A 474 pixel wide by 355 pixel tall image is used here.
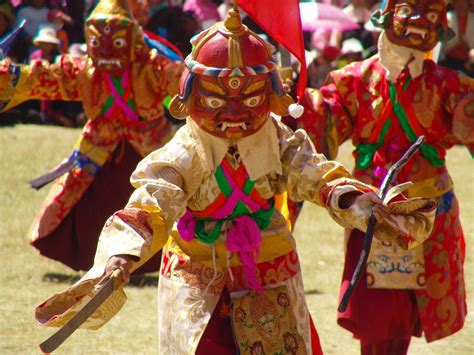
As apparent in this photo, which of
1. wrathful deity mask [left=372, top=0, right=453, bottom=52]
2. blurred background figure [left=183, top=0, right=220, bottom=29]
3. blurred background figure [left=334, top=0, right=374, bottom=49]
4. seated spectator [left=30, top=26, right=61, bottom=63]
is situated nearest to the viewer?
wrathful deity mask [left=372, top=0, right=453, bottom=52]

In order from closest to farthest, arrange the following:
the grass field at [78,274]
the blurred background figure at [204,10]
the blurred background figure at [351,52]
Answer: the grass field at [78,274], the blurred background figure at [204,10], the blurred background figure at [351,52]

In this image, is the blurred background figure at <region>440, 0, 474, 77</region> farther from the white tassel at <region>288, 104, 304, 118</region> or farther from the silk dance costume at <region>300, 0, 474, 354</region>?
the white tassel at <region>288, 104, 304, 118</region>

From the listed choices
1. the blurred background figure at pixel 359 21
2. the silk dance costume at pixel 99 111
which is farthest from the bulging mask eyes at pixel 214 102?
the blurred background figure at pixel 359 21

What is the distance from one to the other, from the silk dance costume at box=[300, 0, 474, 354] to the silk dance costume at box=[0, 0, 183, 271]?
1.76 m

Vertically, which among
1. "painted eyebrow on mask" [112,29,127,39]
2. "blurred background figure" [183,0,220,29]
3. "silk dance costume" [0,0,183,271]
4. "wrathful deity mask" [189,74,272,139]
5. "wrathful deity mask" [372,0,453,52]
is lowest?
"blurred background figure" [183,0,220,29]

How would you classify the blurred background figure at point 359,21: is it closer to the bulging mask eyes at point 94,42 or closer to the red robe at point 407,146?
the bulging mask eyes at point 94,42

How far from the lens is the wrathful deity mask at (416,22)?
5473 millimetres

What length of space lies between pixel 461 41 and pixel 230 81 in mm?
8084

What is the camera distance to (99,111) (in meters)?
7.18

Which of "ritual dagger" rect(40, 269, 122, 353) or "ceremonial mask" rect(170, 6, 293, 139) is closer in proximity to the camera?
"ritual dagger" rect(40, 269, 122, 353)

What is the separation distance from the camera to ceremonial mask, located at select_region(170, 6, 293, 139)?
426cm

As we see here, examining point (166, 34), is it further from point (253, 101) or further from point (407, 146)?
point (253, 101)

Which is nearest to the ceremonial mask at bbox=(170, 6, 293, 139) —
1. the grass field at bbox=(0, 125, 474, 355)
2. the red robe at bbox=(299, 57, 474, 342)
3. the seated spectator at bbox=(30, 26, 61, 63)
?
the red robe at bbox=(299, 57, 474, 342)

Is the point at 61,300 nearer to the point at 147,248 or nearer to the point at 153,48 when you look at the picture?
the point at 147,248
